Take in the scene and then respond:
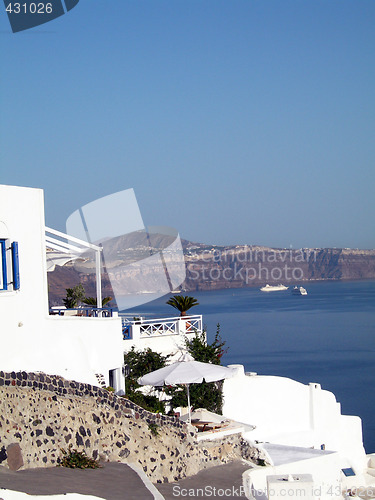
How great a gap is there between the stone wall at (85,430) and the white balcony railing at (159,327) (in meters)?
5.80

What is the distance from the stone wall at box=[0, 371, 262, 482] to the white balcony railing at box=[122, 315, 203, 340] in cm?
580

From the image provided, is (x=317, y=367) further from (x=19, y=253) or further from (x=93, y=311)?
(x=19, y=253)

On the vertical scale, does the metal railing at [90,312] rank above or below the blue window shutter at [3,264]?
below

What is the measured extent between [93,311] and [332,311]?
399ft

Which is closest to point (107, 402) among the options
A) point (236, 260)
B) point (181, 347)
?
point (181, 347)

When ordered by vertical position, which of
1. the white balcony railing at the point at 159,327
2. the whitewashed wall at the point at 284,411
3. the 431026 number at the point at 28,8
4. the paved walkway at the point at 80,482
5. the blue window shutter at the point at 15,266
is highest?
the 431026 number at the point at 28,8

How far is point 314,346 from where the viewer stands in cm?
7938

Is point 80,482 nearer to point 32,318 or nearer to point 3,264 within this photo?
point 32,318

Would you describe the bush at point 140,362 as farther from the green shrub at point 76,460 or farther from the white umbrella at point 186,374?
the green shrub at point 76,460

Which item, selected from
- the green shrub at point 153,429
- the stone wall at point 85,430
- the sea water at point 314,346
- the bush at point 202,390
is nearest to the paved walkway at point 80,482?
the stone wall at point 85,430

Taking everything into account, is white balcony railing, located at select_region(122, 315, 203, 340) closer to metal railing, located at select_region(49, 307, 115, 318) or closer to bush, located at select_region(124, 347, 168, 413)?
bush, located at select_region(124, 347, 168, 413)

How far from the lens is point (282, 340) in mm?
85500

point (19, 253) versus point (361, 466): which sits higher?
point (19, 253)

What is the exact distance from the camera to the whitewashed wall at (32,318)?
11.7m
